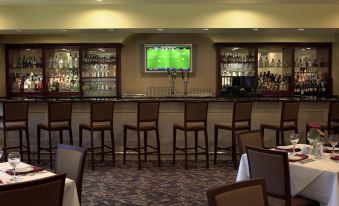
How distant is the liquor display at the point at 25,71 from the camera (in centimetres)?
1022

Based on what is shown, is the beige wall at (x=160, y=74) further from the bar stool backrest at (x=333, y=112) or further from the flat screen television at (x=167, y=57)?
the bar stool backrest at (x=333, y=112)

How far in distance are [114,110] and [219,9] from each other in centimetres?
254

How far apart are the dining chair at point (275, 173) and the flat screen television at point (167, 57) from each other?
6.40m

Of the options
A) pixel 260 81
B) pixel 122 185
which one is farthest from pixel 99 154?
pixel 260 81

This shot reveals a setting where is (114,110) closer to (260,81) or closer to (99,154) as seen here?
(99,154)

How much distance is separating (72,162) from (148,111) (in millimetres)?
3125

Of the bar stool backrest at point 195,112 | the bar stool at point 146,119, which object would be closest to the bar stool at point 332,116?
the bar stool backrest at point 195,112

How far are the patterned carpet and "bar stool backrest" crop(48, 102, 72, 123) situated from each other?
0.92 meters

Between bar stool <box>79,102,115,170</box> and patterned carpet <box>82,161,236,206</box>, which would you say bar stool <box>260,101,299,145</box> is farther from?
bar stool <box>79,102,115,170</box>

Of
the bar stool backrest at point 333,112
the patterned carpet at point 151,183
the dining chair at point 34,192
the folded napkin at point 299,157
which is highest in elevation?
the bar stool backrest at point 333,112

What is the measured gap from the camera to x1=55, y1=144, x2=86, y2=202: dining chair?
354 cm

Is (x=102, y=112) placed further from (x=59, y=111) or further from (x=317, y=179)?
(x=317, y=179)

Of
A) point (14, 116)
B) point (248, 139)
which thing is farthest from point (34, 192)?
point (14, 116)

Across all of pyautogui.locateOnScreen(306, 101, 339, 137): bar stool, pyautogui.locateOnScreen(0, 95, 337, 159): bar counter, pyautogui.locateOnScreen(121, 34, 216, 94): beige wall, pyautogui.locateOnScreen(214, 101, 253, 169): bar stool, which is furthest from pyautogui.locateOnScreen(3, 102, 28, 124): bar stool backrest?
pyautogui.locateOnScreen(306, 101, 339, 137): bar stool
